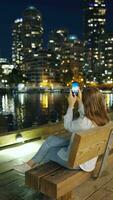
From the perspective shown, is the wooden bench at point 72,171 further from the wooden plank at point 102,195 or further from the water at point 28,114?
the water at point 28,114

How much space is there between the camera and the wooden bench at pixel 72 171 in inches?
157

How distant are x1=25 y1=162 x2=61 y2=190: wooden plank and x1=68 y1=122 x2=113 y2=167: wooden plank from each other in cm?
37

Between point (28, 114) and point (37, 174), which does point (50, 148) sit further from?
point (28, 114)

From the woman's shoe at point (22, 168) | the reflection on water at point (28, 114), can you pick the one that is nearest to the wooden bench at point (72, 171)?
the woman's shoe at point (22, 168)

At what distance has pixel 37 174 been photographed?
4.20m

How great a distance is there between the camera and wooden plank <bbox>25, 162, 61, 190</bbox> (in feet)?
13.6

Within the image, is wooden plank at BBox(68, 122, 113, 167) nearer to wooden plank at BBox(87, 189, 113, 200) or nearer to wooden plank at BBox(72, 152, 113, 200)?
wooden plank at BBox(72, 152, 113, 200)

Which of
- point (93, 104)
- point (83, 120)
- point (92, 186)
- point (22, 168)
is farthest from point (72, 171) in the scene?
point (22, 168)

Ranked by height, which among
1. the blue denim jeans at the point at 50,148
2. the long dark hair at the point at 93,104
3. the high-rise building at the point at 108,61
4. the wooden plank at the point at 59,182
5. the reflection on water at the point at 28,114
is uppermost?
the high-rise building at the point at 108,61

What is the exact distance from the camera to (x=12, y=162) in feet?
24.1

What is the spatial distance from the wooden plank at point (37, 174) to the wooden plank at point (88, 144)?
0.37 metres

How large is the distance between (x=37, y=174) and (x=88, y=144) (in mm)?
747

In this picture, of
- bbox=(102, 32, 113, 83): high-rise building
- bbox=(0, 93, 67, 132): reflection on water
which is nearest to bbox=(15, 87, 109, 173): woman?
bbox=(0, 93, 67, 132): reflection on water

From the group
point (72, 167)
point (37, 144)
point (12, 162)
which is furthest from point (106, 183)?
point (37, 144)
